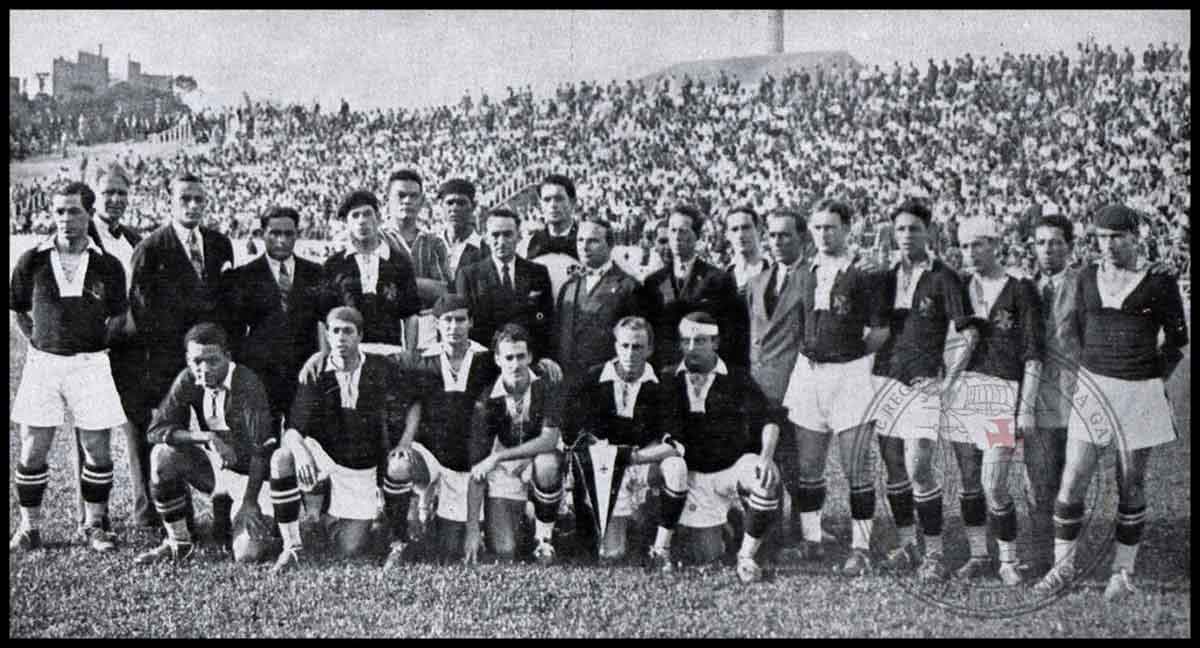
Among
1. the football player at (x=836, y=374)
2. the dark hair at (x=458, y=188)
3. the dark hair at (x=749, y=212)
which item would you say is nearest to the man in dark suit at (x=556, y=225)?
the dark hair at (x=458, y=188)

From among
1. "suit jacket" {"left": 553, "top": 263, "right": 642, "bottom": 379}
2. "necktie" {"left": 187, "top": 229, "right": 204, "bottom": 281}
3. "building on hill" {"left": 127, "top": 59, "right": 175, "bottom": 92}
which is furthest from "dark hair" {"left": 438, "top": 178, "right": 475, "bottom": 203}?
"building on hill" {"left": 127, "top": 59, "right": 175, "bottom": 92}

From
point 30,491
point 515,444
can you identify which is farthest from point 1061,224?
point 30,491

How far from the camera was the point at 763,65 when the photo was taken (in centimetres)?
459

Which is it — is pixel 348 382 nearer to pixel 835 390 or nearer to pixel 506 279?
pixel 506 279

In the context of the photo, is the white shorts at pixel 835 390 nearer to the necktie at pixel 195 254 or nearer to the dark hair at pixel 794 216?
the dark hair at pixel 794 216

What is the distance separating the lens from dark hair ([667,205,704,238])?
4363 millimetres

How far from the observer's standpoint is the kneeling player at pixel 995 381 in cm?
427

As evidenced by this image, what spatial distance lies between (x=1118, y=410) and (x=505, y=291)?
276cm

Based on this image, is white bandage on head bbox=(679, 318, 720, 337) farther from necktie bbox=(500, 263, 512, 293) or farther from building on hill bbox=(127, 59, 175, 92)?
building on hill bbox=(127, 59, 175, 92)

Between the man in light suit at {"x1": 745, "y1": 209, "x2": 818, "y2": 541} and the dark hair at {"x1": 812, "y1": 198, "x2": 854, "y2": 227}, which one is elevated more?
the dark hair at {"x1": 812, "y1": 198, "x2": 854, "y2": 227}

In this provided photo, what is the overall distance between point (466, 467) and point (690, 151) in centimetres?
176

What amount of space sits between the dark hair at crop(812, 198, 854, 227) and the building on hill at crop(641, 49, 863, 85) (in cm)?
66

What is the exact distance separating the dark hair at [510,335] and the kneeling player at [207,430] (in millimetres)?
1071

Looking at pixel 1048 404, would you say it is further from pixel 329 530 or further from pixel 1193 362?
pixel 329 530
